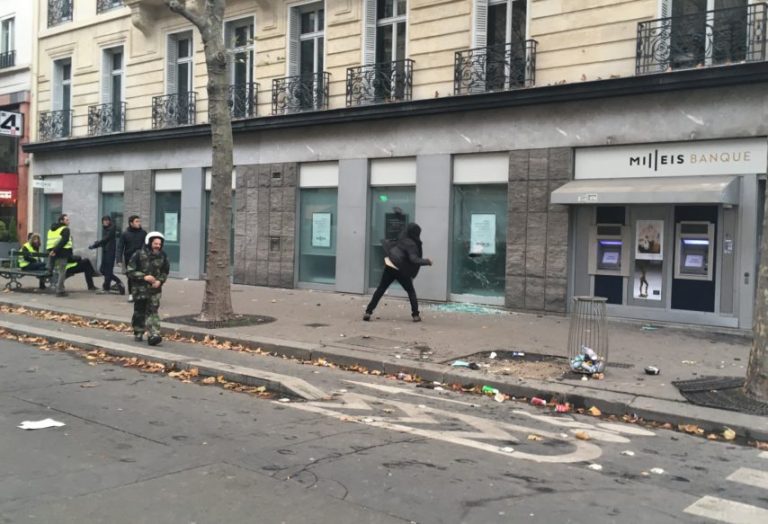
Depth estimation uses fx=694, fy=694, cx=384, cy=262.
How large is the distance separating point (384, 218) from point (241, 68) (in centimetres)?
656

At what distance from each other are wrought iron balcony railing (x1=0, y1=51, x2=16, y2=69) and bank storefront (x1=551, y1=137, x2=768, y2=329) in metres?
22.2

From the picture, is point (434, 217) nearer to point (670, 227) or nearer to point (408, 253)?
point (408, 253)

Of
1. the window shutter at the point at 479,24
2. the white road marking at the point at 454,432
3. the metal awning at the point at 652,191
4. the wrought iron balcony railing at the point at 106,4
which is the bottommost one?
the white road marking at the point at 454,432

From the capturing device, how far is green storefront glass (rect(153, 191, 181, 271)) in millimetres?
20391

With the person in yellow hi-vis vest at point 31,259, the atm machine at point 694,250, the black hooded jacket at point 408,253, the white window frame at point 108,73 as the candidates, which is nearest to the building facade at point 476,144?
the atm machine at point 694,250

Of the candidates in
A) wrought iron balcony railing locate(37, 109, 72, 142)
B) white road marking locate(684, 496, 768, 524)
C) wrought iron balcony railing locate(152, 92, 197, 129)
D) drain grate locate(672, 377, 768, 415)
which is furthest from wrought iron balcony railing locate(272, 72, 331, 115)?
white road marking locate(684, 496, 768, 524)

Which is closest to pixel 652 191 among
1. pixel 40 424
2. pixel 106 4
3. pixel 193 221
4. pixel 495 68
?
pixel 495 68

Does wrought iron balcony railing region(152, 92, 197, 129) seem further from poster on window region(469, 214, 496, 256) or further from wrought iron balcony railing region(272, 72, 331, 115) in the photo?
poster on window region(469, 214, 496, 256)

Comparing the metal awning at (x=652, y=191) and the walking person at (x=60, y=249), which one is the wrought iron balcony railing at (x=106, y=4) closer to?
the walking person at (x=60, y=249)

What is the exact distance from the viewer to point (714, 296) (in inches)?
465

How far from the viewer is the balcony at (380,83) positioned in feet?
50.4

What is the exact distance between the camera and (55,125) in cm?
2402

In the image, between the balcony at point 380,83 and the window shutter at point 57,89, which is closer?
the balcony at point 380,83

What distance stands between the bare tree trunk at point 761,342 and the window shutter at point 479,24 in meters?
8.60
